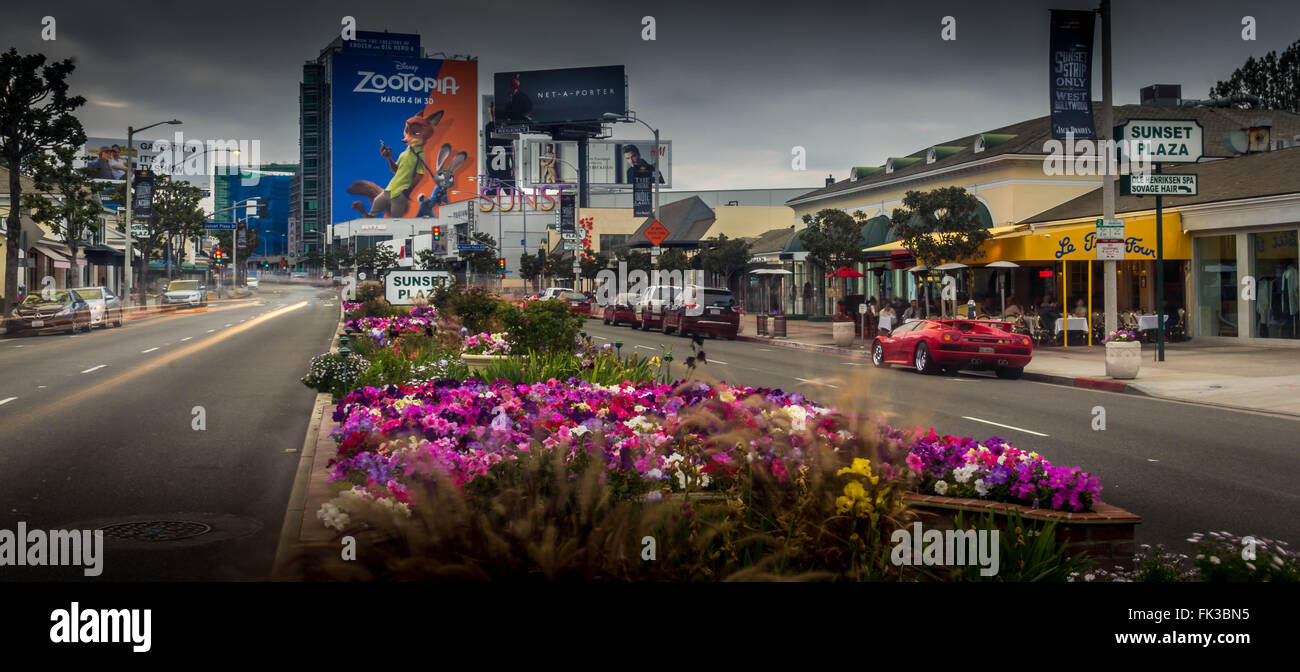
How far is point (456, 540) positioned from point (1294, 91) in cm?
7177

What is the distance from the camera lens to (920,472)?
247 inches

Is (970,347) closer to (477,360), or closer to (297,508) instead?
(477,360)

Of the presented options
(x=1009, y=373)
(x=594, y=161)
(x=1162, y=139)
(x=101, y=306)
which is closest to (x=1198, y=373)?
(x=1009, y=373)

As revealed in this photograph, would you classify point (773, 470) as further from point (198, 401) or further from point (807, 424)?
point (198, 401)

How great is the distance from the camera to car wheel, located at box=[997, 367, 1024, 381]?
2391 cm

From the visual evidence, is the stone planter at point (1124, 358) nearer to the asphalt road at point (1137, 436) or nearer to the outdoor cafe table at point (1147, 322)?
the asphalt road at point (1137, 436)

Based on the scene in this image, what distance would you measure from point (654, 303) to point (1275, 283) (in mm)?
21422

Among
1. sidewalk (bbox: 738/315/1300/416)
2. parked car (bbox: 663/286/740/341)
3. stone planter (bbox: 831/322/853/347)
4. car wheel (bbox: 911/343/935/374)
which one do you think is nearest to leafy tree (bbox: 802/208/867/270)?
parked car (bbox: 663/286/740/341)

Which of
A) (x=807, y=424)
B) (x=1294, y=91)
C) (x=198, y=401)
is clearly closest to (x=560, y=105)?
(x=1294, y=91)

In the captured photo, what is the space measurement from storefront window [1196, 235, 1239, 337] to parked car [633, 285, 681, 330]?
1756cm

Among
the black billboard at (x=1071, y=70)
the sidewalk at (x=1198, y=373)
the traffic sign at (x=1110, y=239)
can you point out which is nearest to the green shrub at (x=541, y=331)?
the sidewalk at (x=1198, y=373)

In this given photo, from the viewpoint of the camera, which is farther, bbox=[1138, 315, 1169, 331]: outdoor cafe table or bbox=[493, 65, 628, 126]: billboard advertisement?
bbox=[493, 65, 628, 126]: billboard advertisement

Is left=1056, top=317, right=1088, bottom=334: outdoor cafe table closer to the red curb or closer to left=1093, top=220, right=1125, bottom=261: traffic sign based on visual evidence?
left=1093, top=220, right=1125, bottom=261: traffic sign

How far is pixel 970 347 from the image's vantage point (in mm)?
23688
